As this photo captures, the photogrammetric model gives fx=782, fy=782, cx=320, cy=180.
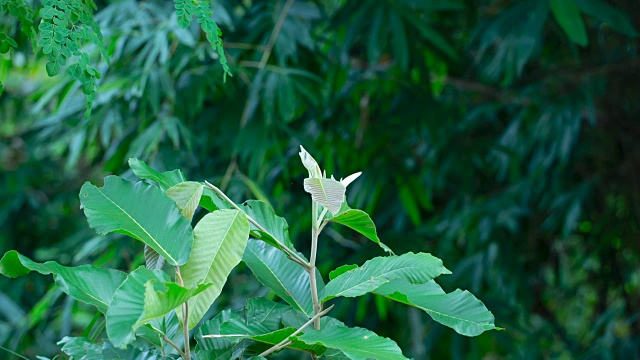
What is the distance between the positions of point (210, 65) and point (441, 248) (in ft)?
2.38

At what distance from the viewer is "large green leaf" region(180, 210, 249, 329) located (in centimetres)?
53

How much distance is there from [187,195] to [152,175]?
0.03 meters

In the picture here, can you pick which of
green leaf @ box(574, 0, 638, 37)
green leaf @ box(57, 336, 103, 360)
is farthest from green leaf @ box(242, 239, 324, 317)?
green leaf @ box(574, 0, 638, 37)

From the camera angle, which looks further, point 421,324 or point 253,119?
point 421,324

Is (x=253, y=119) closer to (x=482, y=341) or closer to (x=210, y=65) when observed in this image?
(x=210, y=65)

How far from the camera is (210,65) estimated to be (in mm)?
1426

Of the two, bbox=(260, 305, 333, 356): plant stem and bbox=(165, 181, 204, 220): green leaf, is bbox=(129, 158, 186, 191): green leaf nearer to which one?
bbox=(165, 181, 204, 220): green leaf

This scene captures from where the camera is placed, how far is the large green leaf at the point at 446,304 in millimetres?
547

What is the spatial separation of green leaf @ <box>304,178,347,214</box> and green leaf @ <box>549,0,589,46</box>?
82cm

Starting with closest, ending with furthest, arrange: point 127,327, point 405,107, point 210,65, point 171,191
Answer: point 127,327
point 171,191
point 210,65
point 405,107

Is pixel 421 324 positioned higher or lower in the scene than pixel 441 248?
lower

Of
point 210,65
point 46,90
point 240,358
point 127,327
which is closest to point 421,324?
point 210,65

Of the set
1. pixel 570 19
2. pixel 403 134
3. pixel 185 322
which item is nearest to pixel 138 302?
pixel 185 322

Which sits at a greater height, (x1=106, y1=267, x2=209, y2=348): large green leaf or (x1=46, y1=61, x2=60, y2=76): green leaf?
(x1=46, y1=61, x2=60, y2=76): green leaf
